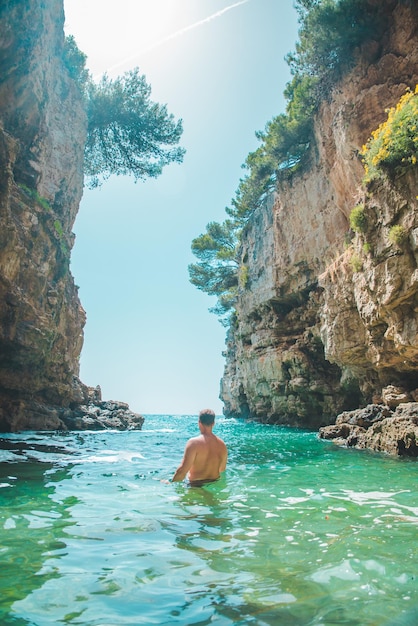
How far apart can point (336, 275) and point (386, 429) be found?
8.73 meters

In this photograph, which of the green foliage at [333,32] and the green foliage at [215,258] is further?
the green foliage at [215,258]

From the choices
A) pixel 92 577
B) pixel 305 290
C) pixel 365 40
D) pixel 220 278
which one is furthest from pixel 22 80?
pixel 220 278

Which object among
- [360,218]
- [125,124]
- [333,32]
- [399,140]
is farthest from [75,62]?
[399,140]

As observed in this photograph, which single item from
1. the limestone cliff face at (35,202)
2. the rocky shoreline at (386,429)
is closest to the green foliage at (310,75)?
the rocky shoreline at (386,429)

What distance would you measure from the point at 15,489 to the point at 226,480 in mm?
3778

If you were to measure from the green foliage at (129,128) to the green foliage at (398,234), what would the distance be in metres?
20.3

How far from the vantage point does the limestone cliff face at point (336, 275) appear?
13.4 metres

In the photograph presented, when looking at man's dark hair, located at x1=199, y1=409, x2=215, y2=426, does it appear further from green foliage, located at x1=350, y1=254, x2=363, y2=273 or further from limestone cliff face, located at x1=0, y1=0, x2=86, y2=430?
green foliage, located at x1=350, y1=254, x2=363, y2=273

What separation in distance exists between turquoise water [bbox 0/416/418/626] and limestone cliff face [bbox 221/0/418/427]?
8.17 m

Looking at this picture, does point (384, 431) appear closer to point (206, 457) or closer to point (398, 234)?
point (398, 234)

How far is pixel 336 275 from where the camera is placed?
18953mm

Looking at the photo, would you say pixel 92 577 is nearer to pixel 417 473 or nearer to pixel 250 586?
pixel 250 586

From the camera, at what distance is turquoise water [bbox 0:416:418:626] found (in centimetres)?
252

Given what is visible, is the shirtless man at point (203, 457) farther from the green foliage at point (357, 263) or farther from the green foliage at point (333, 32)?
the green foliage at point (333, 32)
